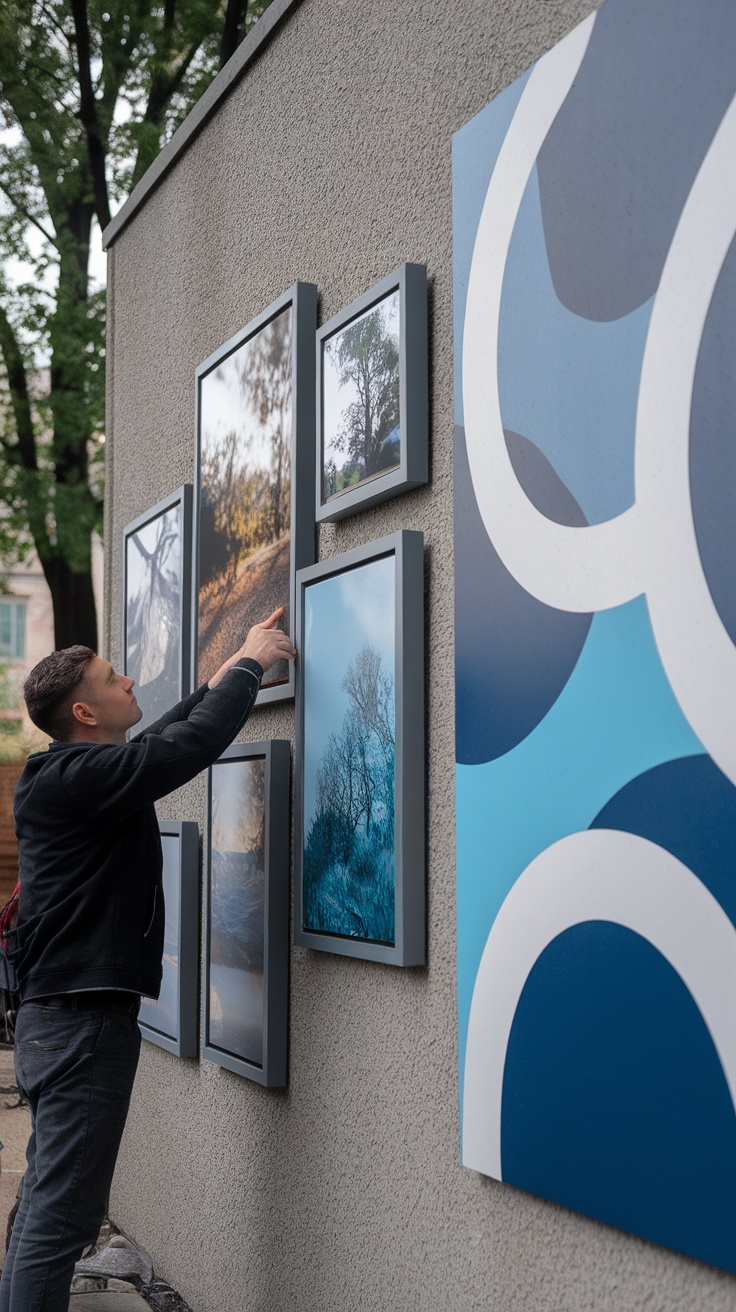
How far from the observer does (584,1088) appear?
5.57ft

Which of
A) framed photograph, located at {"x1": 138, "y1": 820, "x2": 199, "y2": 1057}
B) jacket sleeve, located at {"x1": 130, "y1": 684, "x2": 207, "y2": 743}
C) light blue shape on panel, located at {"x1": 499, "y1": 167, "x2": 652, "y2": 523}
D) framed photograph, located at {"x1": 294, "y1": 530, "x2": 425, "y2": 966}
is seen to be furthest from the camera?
framed photograph, located at {"x1": 138, "y1": 820, "x2": 199, "y2": 1057}

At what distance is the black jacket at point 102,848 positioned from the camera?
2652 millimetres

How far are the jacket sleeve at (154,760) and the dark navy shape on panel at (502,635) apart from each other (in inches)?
29.8

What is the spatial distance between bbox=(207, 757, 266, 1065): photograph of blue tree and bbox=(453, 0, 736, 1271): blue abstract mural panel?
1008mm

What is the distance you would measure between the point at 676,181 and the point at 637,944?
3.40ft

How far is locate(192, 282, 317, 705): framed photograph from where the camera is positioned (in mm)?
2873

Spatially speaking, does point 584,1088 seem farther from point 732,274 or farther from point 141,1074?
point 141,1074

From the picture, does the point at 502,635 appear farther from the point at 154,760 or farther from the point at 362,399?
the point at 154,760

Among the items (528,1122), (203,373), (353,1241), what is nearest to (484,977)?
(528,1122)

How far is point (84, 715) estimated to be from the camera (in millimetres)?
2941

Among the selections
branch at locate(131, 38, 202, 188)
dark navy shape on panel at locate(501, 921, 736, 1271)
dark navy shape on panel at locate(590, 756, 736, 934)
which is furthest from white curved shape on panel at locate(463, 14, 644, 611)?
branch at locate(131, 38, 202, 188)

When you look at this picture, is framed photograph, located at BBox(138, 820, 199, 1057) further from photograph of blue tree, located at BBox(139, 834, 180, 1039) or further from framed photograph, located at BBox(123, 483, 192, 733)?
framed photograph, located at BBox(123, 483, 192, 733)

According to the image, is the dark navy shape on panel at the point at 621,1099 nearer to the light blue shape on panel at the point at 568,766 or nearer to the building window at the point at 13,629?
the light blue shape on panel at the point at 568,766

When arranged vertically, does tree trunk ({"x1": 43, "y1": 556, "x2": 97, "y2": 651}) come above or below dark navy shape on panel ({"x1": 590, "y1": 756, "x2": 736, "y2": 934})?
above
